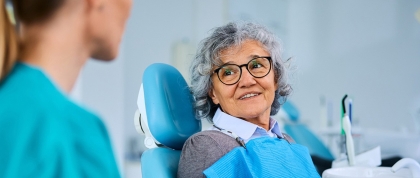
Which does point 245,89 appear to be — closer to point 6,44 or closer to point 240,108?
point 240,108

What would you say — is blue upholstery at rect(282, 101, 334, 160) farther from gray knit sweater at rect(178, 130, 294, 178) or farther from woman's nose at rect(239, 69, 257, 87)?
gray knit sweater at rect(178, 130, 294, 178)

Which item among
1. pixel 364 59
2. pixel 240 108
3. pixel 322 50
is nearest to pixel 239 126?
pixel 240 108

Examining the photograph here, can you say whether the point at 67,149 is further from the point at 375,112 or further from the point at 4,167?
the point at 375,112

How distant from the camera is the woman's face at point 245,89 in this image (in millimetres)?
1389

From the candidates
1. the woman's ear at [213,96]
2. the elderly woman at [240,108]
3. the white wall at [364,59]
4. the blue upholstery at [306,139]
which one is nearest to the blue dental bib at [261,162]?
the elderly woman at [240,108]

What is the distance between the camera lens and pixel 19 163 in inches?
19.0

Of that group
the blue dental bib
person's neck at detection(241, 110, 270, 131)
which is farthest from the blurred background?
the blue dental bib

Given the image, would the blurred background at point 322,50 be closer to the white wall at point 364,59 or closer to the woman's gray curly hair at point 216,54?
the white wall at point 364,59

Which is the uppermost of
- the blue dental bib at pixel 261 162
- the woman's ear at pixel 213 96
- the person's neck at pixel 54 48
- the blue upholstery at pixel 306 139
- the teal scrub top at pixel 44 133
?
the person's neck at pixel 54 48

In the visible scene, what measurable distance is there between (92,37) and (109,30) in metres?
0.02

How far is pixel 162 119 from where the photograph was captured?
52.2 inches

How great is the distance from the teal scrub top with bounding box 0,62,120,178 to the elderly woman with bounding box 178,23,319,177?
0.72 metres

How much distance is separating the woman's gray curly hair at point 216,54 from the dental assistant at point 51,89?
0.82m

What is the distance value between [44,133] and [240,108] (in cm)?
95
